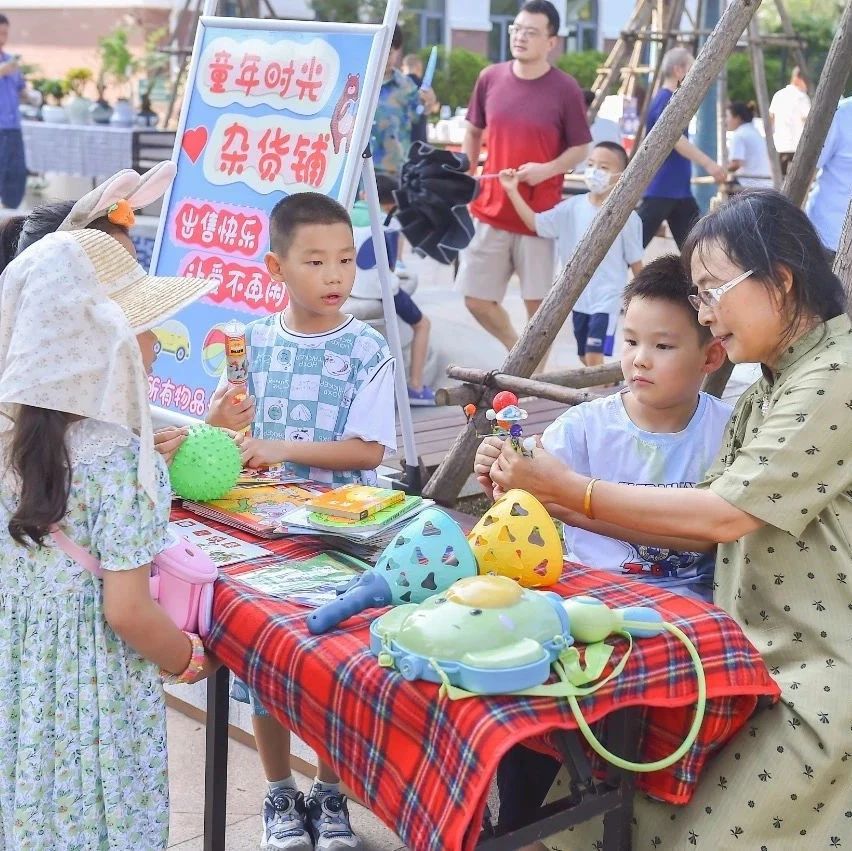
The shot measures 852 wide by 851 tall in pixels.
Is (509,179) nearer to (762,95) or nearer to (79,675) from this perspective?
(762,95)

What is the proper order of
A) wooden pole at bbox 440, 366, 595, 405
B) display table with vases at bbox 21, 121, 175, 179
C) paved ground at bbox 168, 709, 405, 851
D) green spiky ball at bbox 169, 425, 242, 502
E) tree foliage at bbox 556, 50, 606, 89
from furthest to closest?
tree foliage at bbox 556, 50, 606, 89, display table with vases at bbox 21, 121, 175, 179, wooden pole at bbox 440, 366, 595, 405, paved ground at bbox 168, 709, 405, 851, green spiky ball at bbox 169, 425, 242, 502

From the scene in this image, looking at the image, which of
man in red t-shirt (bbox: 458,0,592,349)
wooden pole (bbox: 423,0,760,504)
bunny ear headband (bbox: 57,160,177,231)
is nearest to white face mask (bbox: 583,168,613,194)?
man in red t-shirt (bbox: 458,0,592,349)

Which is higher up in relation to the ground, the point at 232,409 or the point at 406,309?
the point at 232,409

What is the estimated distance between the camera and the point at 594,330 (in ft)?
18.7

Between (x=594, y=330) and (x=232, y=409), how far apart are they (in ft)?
11.4

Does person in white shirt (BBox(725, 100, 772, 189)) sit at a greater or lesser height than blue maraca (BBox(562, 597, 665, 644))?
greater

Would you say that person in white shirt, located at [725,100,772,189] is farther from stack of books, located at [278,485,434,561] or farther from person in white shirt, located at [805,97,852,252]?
stack of books, located at [278,485,434,561]

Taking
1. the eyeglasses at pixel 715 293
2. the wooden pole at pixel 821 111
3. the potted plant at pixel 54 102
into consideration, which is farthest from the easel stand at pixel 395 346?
the potted plant at pixel 54 102

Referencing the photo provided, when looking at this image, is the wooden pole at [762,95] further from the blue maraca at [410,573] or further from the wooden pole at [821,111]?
the blue maraca at [410,573]

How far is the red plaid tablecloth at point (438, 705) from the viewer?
1.42 metres

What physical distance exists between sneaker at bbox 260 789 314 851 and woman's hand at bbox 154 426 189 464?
0.83m

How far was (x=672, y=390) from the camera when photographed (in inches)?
87.3

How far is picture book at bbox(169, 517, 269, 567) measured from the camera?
1.99 meters

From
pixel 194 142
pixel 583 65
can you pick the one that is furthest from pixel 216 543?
pixel 583 65
